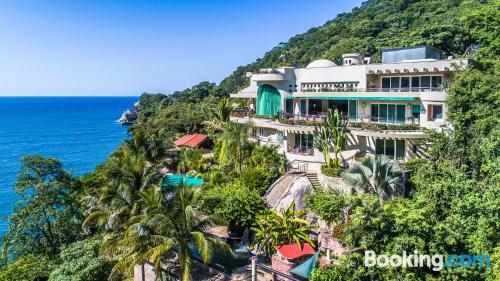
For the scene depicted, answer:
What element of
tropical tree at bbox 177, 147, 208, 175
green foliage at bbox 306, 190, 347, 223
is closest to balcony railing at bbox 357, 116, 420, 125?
green foliage at bbox 306, 190, 347, 223

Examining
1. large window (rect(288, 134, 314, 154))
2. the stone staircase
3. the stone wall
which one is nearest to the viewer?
the stone wall

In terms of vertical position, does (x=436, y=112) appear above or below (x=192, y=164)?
above

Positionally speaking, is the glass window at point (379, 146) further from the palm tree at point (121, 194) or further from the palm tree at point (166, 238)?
the palm tree at point (121, 194)

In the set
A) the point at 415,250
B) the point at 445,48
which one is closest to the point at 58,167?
the point at 415,250

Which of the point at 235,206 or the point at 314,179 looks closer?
the point at 235,206

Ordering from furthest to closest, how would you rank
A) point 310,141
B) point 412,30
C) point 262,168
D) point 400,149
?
1. point 412,30
2. point 310,141
3. point 262,168
4. point 400,149

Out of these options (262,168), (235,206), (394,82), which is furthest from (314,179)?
(394,82)

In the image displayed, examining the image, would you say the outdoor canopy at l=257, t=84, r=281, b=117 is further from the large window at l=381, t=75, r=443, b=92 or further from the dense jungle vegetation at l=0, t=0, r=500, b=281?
the large window at l=381, t=75, r=443, b=92

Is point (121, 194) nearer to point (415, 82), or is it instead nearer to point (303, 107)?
point (303, 107)
